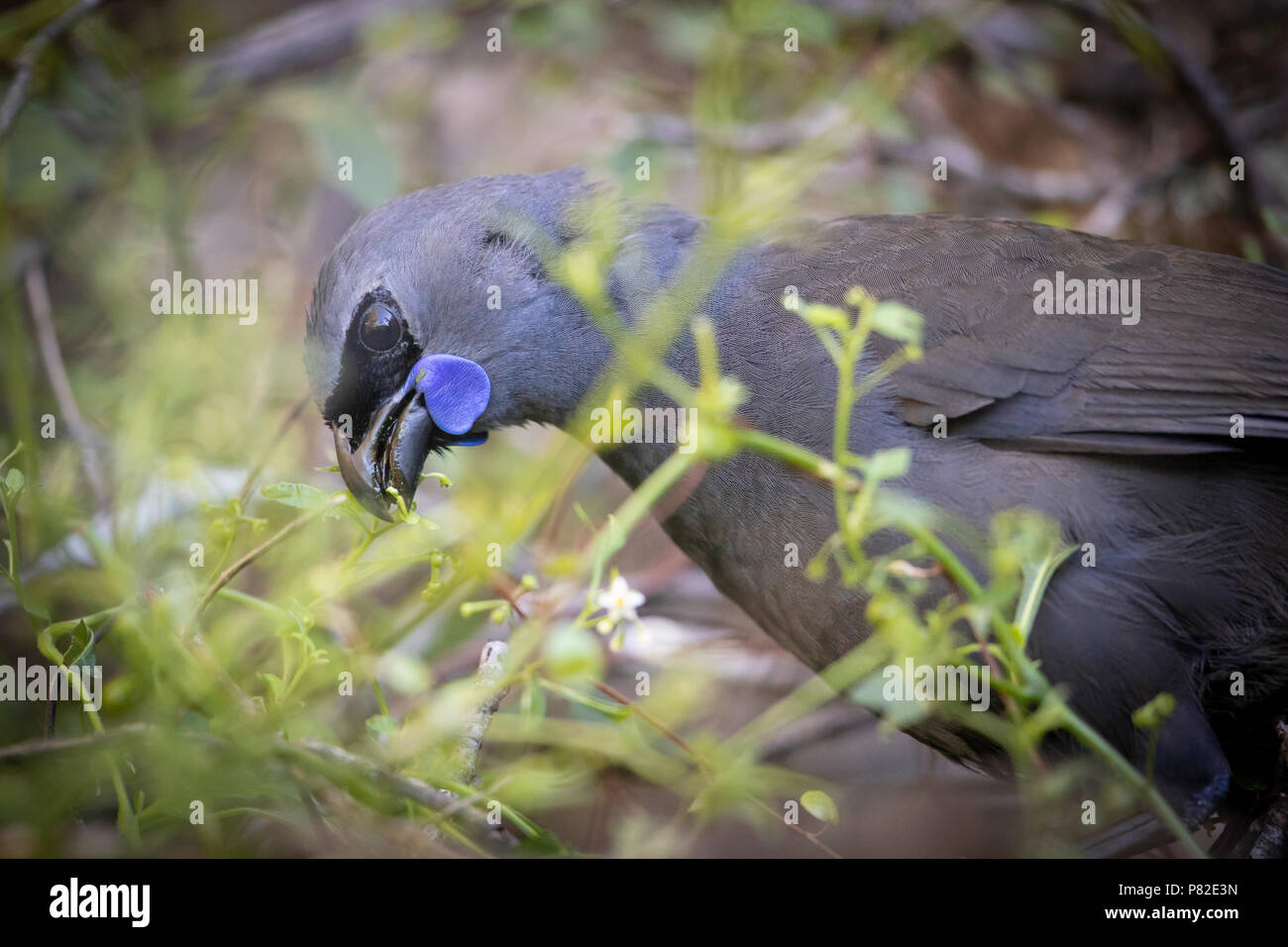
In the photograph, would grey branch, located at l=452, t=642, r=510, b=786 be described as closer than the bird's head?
Yes

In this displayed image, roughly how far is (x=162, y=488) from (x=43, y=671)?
620 mm

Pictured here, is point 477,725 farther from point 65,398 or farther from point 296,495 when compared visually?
point 65,398

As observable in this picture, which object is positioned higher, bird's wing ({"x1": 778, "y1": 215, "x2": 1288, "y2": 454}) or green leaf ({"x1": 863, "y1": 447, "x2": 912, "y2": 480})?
bird's wing ({"x1": 778, "y1": 215, "x2": 1288, "y2": 454})

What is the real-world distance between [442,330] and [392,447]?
12.6 inches

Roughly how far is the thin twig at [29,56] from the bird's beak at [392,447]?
1.75 metres

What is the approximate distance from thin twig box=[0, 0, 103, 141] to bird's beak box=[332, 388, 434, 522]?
1.75m

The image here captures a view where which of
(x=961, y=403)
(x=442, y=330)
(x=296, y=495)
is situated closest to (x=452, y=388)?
(x=442, y=330)

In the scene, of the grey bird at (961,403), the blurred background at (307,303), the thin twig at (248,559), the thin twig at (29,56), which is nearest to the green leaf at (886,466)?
the blurred background at (307,303)

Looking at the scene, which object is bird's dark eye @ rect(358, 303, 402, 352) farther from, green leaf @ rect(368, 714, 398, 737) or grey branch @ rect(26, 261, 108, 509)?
grey branch @ rect(26, 261, 108, 509)

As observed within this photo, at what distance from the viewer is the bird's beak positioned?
109 inches

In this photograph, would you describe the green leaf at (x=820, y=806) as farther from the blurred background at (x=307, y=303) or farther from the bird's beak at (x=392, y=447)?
the bird's beak at (x=392, y=447)

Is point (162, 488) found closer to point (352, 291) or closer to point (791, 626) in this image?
point (352, 291)

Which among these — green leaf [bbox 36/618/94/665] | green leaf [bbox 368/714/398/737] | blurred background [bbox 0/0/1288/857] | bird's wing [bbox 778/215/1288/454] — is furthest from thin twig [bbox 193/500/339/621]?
bird's wing [bbox 778/215/1288/454]
